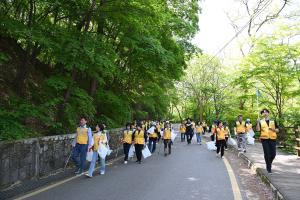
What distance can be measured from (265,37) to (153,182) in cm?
1563

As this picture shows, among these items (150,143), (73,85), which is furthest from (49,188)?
(150,143)

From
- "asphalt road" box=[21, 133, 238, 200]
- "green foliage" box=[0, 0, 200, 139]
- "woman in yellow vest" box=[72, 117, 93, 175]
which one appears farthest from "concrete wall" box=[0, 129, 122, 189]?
"green foliage" box=[0, 0, 200, 139]

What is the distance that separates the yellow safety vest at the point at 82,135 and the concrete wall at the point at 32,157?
55cm

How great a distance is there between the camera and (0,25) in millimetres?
10930

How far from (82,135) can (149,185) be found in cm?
288

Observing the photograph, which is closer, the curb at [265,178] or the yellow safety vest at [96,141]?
the curb at [265,178]

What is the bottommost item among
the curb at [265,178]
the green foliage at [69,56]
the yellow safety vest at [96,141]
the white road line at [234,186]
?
the white road line at [234,186]

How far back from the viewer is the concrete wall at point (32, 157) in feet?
26.2

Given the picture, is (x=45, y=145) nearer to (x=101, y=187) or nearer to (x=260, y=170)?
(x=101, y=187)

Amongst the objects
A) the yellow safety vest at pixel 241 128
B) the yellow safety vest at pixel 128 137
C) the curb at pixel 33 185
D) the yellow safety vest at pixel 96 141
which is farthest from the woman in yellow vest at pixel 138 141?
the yellow safety vest at pixel 241 128

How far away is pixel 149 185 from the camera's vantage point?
950cm

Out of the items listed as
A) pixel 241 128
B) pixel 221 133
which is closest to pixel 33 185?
pixel 221 133

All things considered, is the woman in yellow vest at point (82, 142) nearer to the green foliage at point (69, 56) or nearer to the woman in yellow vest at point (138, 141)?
the green foliage at point (69, 56)

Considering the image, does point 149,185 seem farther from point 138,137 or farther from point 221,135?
point 221,135
